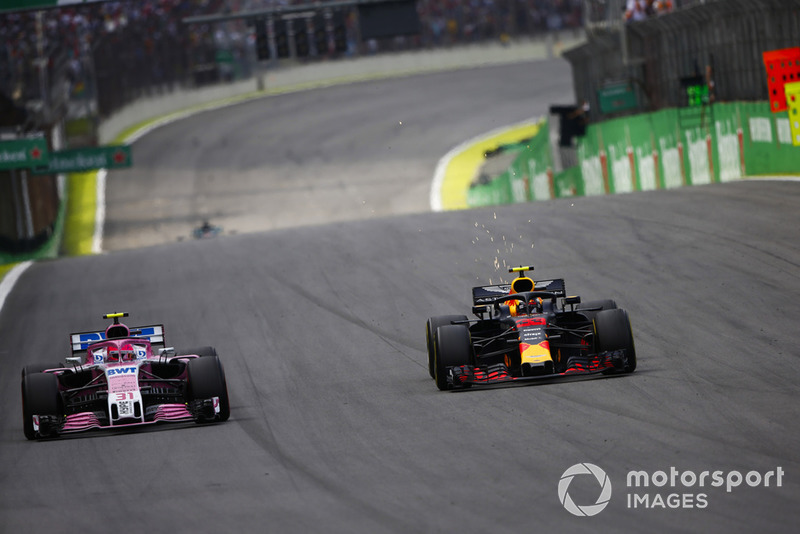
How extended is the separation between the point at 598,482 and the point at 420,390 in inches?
175


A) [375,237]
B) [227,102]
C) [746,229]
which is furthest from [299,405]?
[227,102]

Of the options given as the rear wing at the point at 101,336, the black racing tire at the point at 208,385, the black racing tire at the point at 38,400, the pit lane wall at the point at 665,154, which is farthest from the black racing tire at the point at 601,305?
the pit lane wall at the point at 665,154

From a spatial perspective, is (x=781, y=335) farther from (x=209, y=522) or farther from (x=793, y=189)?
(x=793, y=189)

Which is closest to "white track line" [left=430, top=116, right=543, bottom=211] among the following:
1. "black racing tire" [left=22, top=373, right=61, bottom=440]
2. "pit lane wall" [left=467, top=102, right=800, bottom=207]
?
"pit lane wall" [left=467, top=102, right=800, bottom=207]

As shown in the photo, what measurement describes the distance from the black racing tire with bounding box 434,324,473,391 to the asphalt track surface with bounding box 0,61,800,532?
1.12ft

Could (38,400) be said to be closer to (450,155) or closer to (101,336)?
(101,336)

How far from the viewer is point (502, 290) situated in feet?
44.0

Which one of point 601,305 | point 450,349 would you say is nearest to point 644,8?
point 601,305

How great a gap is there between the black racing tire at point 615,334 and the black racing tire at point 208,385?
3.25 m

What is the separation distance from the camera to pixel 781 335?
13695 mm

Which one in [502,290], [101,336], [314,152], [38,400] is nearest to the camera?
[38,400]

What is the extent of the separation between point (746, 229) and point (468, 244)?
4487 millimetres

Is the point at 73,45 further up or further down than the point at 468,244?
further up

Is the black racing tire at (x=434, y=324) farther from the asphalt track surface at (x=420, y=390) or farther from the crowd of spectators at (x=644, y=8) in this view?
the crowd of spectators at (x=644, y=8)
